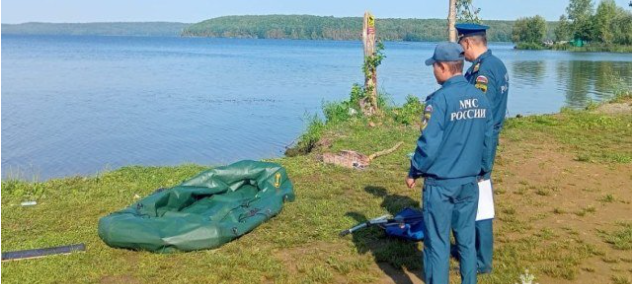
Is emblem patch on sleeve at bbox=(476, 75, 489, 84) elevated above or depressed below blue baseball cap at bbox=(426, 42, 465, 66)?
below

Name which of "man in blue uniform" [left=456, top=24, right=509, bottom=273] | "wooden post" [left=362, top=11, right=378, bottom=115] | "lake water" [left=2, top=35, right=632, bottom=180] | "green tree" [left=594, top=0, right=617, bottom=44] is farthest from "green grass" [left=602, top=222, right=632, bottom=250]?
"green tree" [left=594, top=0, right=617, bottom=44]

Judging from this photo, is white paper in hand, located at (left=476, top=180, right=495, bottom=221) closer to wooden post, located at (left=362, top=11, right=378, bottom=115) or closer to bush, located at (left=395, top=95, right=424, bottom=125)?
bush, located at (left=395, top=95, right=424, bottom=125)

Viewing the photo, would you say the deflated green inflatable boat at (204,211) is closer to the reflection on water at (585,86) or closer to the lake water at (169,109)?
the lake water at (169,109)

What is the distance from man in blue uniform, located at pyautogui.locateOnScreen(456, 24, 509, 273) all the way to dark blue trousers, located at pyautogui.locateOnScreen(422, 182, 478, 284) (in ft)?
2.18

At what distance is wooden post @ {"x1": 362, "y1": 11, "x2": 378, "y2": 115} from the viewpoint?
14523mm

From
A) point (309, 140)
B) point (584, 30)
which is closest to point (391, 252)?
point (309, 140)

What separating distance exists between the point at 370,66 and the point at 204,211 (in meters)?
8.10

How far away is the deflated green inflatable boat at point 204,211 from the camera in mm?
6238

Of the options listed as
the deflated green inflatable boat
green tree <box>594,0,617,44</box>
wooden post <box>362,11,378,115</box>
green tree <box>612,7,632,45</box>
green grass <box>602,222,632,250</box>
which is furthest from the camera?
green tree <box>594,0,617,44</box>

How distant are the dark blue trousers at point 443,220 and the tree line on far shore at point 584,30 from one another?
314 ft

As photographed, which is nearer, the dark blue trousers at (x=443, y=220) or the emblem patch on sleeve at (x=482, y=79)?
the dark blue trousers at (x=443, y=220)

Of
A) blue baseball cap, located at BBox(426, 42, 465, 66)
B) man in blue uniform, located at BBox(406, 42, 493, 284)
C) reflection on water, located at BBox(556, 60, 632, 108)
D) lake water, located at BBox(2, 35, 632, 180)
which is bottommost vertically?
reflection on water, located at BBox(556, 60, 632, 108)

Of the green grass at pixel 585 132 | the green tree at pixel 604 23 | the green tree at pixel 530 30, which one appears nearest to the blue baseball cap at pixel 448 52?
the green grass at pixel 585 132

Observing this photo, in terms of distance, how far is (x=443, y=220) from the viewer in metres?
4.54
